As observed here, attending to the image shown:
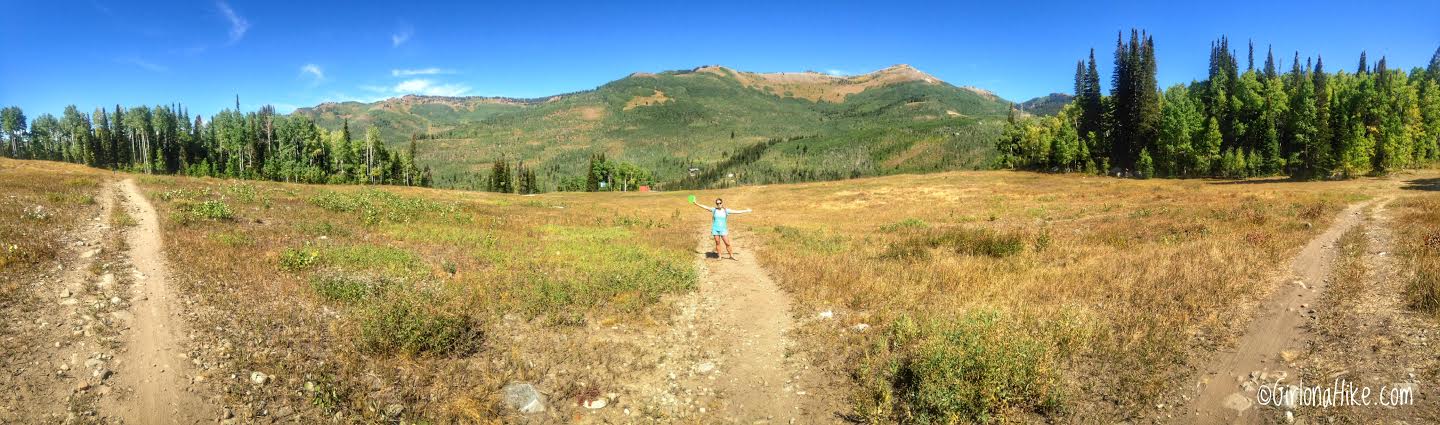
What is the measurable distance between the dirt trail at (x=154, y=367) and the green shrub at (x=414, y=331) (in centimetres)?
213

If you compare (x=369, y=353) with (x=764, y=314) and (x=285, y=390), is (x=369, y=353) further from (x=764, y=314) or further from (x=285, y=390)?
(x=764, y=314)

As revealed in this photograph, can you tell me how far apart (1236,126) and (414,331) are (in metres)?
97.2

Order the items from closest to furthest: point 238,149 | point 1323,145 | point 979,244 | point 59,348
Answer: point 59,348, point 979,244, point 1323,145, point 238,149

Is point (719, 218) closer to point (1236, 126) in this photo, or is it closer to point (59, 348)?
point (59, 348)

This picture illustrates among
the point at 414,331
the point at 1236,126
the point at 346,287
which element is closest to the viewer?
the point at 414,331

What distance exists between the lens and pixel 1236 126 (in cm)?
7250

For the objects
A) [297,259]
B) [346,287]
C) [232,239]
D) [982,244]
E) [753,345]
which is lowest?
[753,345]

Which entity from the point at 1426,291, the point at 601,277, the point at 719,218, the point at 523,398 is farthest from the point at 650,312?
the point at 1426,291

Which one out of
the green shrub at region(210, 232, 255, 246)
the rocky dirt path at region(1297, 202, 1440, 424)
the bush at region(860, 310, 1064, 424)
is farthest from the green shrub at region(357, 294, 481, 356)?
the rocky dirt path at region(1297, 202, 1440, 424)

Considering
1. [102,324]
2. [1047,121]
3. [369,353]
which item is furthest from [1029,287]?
[1047,121]

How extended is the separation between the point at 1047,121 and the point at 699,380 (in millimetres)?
109878

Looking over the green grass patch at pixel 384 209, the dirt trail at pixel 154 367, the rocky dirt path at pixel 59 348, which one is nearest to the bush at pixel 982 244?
the dirt trail at pixel 154 367

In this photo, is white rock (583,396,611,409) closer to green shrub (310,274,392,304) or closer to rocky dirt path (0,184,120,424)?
rocky dirt path (0,184,120,424)

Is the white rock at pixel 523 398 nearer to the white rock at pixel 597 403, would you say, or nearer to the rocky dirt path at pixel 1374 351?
the white rock at pixel 597 403
